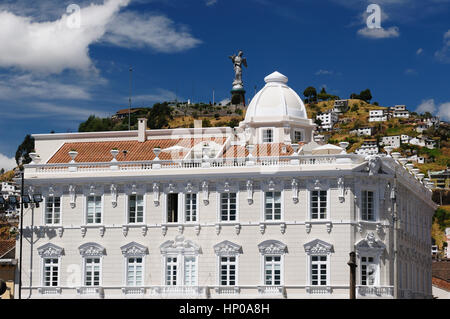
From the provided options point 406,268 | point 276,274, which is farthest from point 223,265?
point 406,268

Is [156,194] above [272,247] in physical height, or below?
above

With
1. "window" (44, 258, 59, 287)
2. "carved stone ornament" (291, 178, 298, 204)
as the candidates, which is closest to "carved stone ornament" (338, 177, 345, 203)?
"carved stone ornament" (291, 178, 298, 204)

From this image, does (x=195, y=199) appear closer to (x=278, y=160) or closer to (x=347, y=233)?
(x=278, y=160)

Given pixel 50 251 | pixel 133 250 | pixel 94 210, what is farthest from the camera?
pixel 50 251

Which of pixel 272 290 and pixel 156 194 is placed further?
pixel 156 194

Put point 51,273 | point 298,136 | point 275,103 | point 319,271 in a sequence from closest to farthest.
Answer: point 319,271, point 51,273, point 275,103, point 298,136

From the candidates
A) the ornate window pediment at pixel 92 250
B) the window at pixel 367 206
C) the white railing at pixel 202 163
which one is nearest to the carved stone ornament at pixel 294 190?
the white railing at pixel 202 163

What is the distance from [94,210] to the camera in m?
69.5

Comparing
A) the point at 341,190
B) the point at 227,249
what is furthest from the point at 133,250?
the point at 341,190

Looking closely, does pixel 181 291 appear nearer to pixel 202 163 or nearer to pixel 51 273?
pixel 202 163

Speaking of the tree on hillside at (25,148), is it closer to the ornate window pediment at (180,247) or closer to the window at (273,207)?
the ornate window pediment at (180,247)

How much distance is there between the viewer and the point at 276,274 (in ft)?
213

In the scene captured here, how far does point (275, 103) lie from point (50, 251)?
21556 millimetres

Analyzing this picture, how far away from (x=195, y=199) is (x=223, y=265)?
17.6 ft
